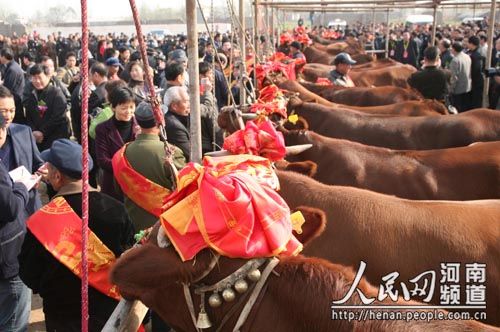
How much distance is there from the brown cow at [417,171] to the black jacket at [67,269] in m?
2.46

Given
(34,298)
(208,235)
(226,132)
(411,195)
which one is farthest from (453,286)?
(34,298)

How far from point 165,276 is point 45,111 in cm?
555

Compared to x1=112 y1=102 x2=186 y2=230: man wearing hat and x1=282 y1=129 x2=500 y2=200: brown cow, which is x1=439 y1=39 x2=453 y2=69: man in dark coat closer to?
x1=282 y1=129 x2=500 y2=200: brown cow

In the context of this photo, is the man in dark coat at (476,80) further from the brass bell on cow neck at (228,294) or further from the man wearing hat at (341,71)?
the brass bell on cow neck at (228,294)

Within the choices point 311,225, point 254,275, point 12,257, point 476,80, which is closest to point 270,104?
point 12,257

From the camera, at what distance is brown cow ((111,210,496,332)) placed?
187cm

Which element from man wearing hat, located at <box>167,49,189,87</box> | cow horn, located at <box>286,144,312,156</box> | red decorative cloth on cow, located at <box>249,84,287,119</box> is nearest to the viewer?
cow horn, located at <box>286,144,312,156</box>

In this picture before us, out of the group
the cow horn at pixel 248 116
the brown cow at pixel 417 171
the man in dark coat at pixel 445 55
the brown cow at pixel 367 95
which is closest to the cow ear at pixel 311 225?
the brown cow at pixel 417 171

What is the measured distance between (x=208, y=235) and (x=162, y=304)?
0.34m

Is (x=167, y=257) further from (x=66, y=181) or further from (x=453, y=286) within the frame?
(x=453, y=286)

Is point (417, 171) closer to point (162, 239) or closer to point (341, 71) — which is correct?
point (162, 239)

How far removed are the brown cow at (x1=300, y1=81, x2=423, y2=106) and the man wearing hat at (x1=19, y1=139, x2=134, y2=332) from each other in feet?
24.8

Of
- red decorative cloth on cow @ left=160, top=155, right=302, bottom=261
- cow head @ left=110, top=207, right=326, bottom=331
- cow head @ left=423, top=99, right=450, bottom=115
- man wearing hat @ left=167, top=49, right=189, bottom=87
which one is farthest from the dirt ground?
cow head @ left=423, top=99, right=450, bottom=115

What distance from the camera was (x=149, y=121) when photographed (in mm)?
3986
